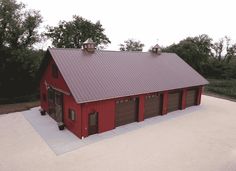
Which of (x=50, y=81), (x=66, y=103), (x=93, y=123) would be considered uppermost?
(x=50, y=81)

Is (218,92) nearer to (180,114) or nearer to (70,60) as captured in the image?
(180,114)

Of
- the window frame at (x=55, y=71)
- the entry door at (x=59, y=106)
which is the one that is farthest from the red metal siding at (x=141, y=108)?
the window frame at (x=55, y=71)

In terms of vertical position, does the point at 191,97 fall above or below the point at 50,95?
below

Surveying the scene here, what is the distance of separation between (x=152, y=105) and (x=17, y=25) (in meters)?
18.5

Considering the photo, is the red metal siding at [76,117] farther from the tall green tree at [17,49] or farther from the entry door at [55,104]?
the tall green tree at [17,49]

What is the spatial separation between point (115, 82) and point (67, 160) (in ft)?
21.1

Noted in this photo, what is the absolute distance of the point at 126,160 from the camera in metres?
9.12

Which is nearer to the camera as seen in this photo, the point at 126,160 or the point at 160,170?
the point at 160,170

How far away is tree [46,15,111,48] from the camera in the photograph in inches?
1247

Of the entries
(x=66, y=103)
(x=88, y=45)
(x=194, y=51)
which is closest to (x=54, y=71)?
(x=66, y=103)

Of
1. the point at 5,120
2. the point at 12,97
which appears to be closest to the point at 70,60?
the point at 5,120

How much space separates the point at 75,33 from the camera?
32.8m

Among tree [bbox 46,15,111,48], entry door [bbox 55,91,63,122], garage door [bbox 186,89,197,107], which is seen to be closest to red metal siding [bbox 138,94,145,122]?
entry door [bbox 55,91,63,122]

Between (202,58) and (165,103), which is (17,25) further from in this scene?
(202,58)
